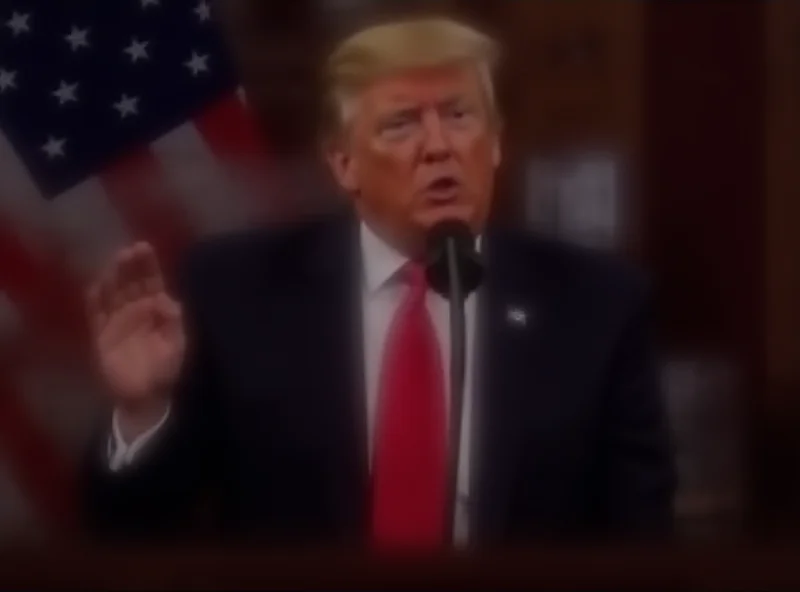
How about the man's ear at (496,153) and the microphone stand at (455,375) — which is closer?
the microphone stand at (455,375)

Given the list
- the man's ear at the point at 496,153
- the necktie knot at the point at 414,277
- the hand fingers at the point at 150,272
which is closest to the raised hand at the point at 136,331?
→ the hand fingers at the point at 150,272

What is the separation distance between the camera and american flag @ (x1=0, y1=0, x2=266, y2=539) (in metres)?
2.04

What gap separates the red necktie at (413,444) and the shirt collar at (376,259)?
0.05ft

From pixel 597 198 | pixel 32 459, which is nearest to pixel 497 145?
pixel 597 198

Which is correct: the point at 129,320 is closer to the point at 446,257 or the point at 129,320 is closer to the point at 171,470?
the point at 171,470

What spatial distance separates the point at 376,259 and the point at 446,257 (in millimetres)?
141

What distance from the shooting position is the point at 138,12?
2080mm

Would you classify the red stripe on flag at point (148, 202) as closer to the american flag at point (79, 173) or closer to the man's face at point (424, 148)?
the american flag at point (79, 173)

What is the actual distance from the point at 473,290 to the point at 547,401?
14 centimetres

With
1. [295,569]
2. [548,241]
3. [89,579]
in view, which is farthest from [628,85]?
[89,579]

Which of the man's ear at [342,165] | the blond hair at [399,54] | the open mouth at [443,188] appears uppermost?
the blond hair at [399,54]

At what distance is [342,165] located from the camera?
2029 millimetres

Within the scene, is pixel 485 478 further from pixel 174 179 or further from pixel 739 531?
pixel 174 179

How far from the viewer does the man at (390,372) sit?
2006 millimetres
